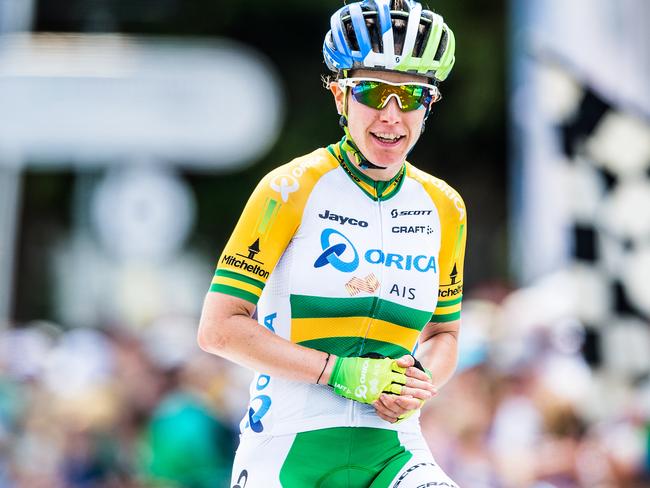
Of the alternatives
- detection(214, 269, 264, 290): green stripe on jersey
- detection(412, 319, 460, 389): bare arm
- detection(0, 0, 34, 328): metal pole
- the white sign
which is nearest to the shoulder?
detection(412, 319, 460, 389): bare arm

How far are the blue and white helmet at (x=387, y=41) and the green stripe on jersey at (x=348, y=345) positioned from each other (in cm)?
100

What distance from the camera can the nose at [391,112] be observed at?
16.5 feet

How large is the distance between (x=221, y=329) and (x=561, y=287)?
583 cm

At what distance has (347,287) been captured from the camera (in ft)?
16.4

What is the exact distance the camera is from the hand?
189 inches

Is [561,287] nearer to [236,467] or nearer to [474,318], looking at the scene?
[474,318]

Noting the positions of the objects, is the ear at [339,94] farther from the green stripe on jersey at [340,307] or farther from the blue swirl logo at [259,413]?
the blue swirl logo at [259,413]

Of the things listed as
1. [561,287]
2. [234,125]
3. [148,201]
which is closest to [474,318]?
[561,287]

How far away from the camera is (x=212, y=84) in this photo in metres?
21.9

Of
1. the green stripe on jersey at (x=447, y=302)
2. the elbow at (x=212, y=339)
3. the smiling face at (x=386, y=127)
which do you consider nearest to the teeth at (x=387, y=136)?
the smiling face at (x=386, y=127)

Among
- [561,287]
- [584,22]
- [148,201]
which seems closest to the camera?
[561,287]

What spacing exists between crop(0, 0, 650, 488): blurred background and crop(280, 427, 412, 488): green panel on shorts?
318cm

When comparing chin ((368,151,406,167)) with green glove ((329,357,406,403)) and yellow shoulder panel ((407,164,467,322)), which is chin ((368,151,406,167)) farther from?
Answer: green glove ((329,357,406,403))

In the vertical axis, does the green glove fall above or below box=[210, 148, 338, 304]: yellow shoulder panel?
below
